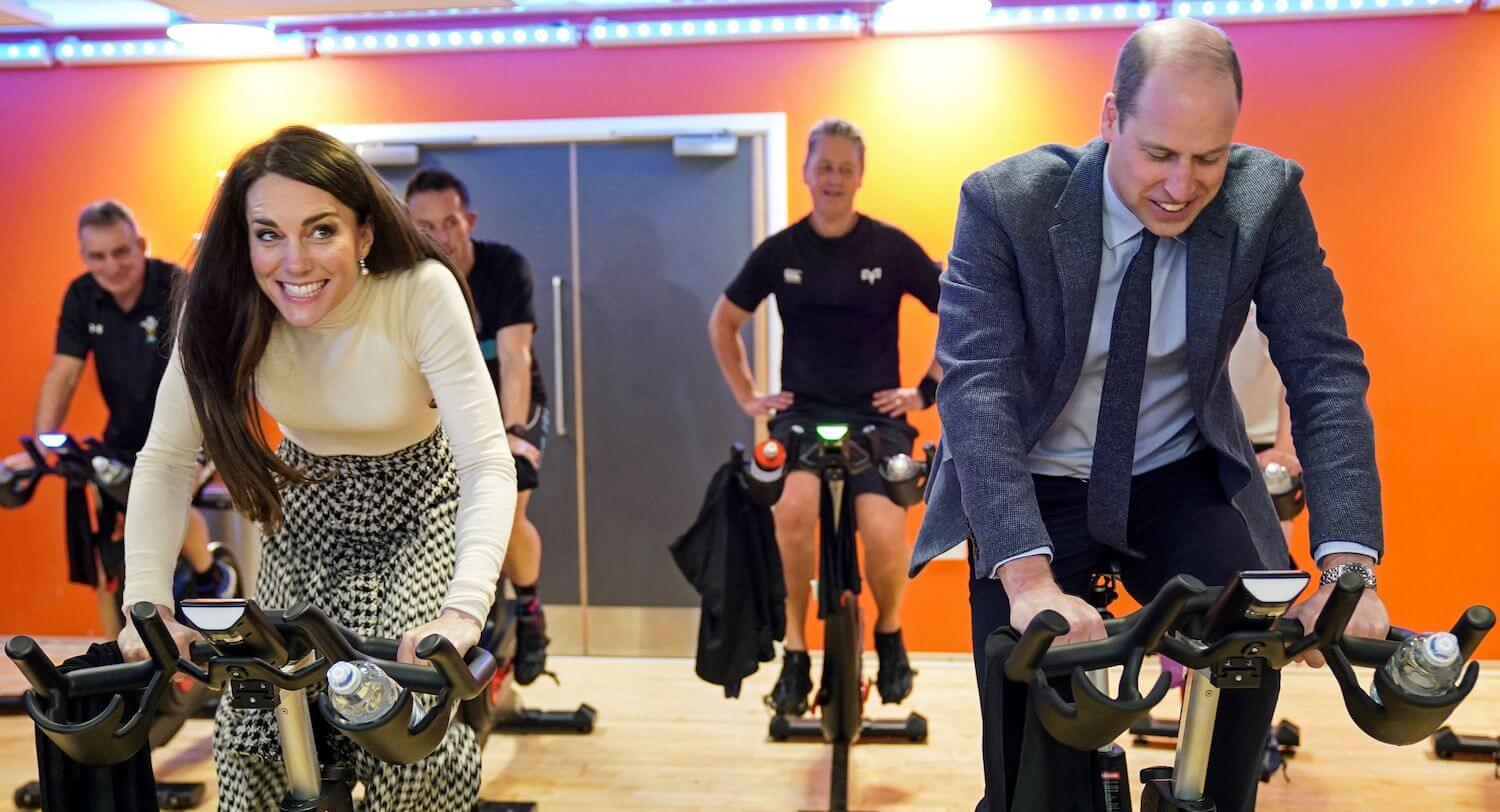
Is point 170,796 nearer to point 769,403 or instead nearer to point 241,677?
point 769,403

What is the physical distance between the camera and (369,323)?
210 centimetres

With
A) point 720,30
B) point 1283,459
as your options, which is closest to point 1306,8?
point 1283,459

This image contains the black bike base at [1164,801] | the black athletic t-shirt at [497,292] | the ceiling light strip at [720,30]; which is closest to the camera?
the black bike base at [1164,801]

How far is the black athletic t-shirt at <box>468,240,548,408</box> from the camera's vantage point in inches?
156

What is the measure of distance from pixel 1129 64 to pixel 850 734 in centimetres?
225

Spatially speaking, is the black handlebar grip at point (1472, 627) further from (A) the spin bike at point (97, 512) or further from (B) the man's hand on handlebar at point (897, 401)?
(A) the spin bike at point (97, 512)

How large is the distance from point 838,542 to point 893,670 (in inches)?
18.5

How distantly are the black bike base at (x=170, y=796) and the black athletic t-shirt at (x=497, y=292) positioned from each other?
4.68 ft

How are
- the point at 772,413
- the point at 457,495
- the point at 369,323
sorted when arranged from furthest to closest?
the point at 772,413
the point at 457,495
the point at 369,323

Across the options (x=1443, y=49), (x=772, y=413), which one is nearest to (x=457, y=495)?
(x=772, y=413)

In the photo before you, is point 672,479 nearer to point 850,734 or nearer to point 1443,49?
point 850,734

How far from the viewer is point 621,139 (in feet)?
15.6

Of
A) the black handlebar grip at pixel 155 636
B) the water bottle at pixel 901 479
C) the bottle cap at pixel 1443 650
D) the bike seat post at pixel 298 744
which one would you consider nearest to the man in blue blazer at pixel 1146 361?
the bottle cap at pixel 1443 650

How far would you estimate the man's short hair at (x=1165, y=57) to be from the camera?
1.62 metres
